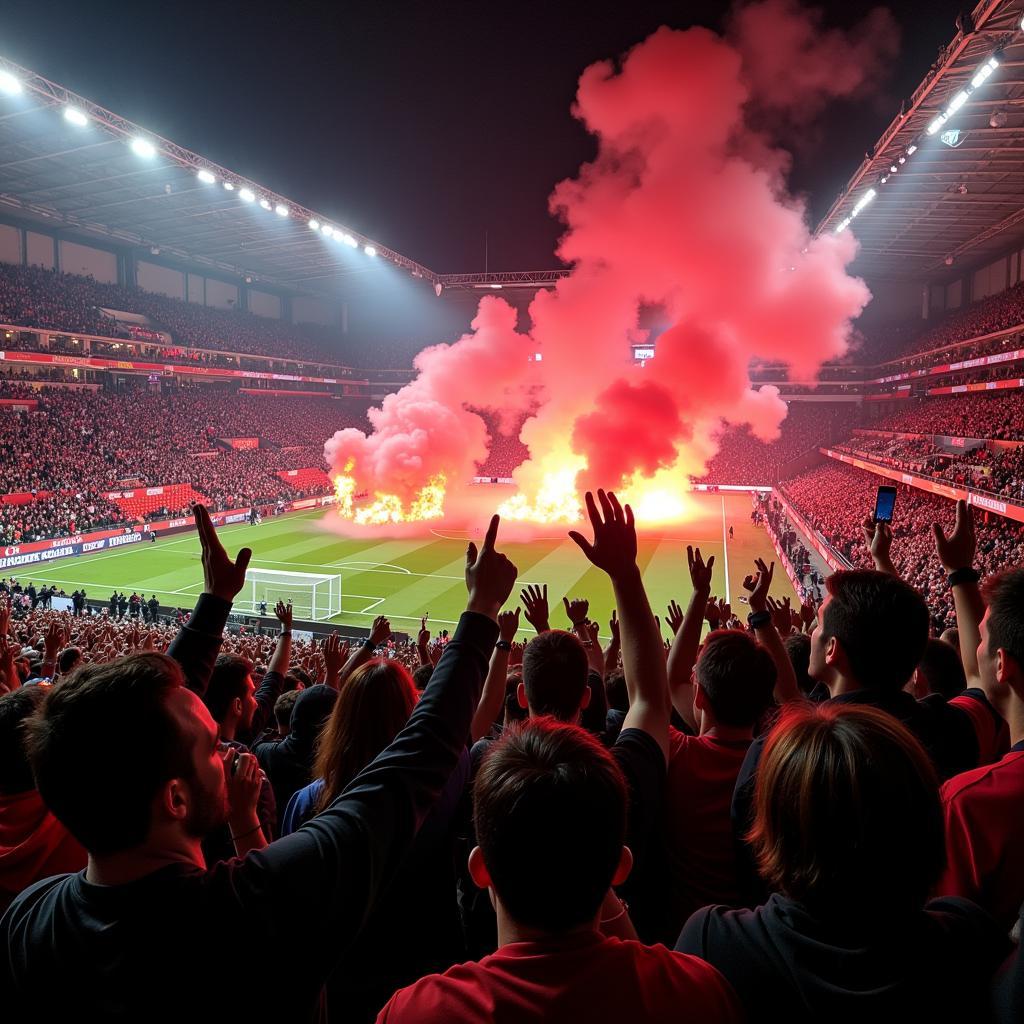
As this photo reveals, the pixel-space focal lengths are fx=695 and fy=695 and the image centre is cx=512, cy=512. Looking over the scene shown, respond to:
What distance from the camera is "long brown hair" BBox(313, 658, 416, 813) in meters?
3.35

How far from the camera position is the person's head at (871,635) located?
3.28 m

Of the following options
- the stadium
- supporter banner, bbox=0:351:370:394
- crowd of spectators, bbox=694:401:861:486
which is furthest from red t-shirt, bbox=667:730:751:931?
crowd of spectators, bbox=694:401:861:486

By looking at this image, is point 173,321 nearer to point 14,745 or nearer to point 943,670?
point 14,745

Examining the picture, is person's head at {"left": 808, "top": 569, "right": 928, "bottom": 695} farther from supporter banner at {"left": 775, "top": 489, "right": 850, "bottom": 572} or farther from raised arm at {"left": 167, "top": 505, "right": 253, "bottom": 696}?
supporter banner at {"left": 775, "top": 489, "right": 850, "bottom": 572}

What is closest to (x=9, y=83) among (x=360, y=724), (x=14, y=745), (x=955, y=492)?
(x=14, y=745)

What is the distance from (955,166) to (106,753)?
135ft

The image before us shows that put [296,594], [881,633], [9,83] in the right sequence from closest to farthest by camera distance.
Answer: [881,633] → [296,594] → [9,83]

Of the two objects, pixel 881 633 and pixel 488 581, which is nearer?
pixel 488 581

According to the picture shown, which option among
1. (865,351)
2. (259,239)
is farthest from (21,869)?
(865,351)

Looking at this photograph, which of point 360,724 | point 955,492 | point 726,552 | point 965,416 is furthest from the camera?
point 965,416

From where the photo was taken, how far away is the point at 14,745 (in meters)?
3.30

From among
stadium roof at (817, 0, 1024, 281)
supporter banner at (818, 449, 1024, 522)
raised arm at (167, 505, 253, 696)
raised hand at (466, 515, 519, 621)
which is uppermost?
stadium roof at (817, 0, 1024, 281)

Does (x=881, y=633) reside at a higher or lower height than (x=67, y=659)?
higher

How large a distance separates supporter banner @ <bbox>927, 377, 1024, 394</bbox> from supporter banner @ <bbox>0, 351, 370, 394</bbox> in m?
57.1
